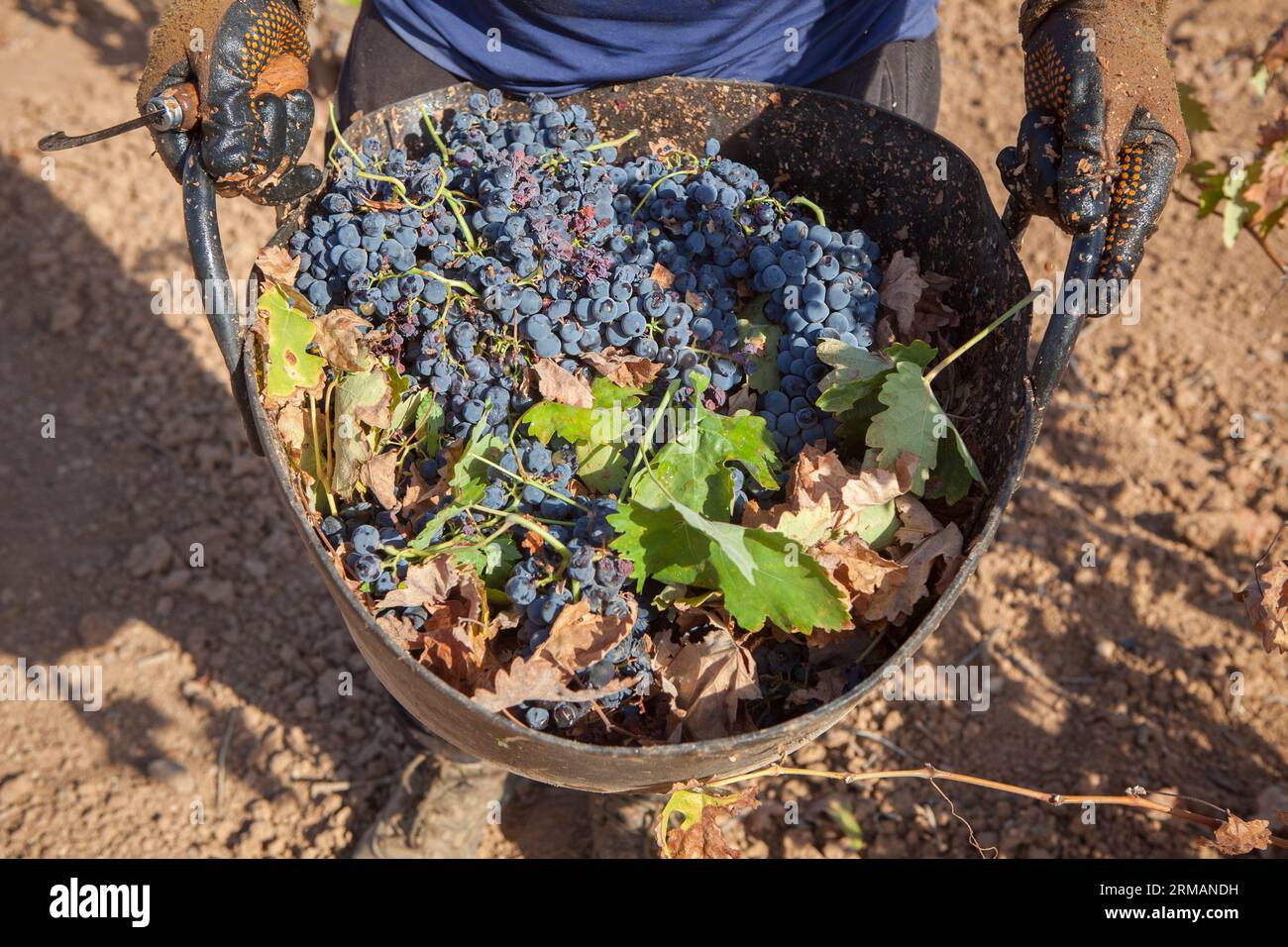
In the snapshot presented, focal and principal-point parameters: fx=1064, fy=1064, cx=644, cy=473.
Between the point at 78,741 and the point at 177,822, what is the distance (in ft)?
1.02

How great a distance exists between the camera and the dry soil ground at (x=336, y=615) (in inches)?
93.4

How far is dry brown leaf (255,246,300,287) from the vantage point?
158 cm

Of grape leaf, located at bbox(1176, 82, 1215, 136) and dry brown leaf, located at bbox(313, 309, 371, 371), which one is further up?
grape leaf, located at bbox(1176, 82, 1215, 136)

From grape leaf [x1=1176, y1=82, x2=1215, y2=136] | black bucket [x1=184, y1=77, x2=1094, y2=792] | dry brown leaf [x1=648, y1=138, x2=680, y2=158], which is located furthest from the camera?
grape leaf [x1=1176, y1=82, x2=1215, y2=136]

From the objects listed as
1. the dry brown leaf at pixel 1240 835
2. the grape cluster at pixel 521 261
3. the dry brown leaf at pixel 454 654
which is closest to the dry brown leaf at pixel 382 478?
the grape cluster at pixel 521 261

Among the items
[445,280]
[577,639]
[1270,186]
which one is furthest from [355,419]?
[1270,186]

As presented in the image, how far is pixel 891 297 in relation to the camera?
1.68m

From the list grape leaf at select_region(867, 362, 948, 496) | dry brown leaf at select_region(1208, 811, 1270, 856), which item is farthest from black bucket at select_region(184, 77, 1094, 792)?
Answer: dry brown leaf at select_region(1208, 811, 1270, 856)

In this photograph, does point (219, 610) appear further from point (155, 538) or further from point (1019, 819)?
point (1019, 819)

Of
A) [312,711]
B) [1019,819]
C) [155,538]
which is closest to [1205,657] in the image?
[1019,819]

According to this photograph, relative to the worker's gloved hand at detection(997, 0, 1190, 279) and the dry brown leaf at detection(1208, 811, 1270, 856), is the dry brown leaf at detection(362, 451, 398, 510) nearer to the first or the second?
the worker's gloved hand at detection(997, 0, 1190, 279)

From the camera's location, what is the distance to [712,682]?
1.40 metres

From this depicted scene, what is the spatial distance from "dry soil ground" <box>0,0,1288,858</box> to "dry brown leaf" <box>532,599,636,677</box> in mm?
1088

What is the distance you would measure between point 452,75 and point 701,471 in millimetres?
1065
